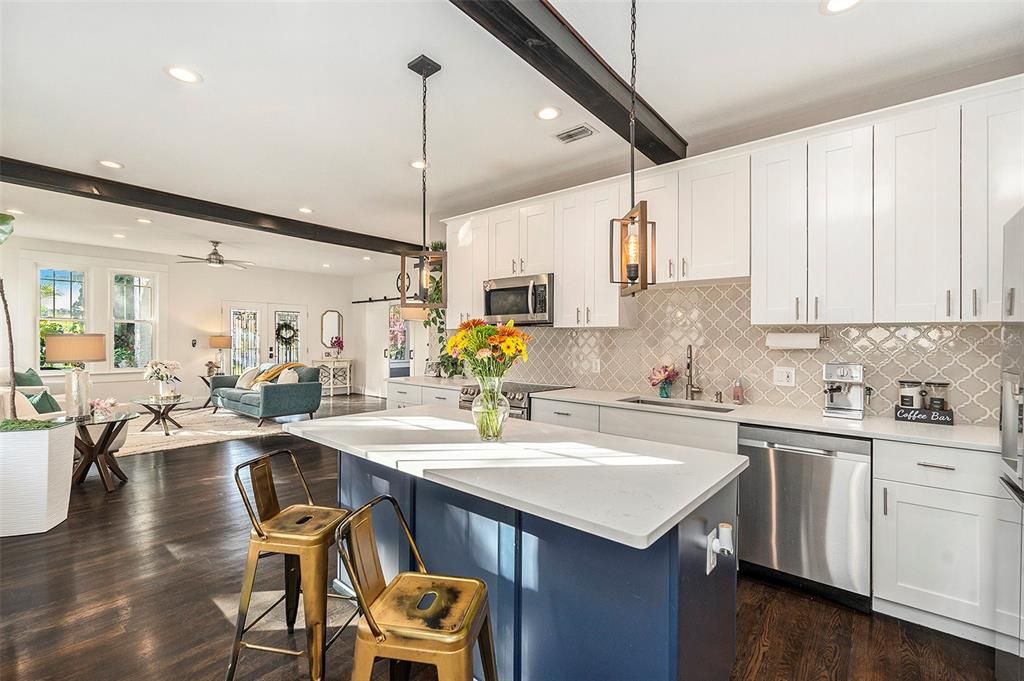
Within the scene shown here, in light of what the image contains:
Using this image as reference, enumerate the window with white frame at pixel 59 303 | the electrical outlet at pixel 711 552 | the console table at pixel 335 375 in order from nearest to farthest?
the electrical outlet at pixel 711 552 → the window with white frame at pixel 59 303 → the console table at pixel 335 375

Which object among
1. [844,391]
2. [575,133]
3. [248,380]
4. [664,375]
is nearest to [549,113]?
[575,133]

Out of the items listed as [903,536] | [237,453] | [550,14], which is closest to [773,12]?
[550,14]

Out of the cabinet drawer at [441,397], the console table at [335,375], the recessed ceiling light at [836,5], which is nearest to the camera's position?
the recessed ceiling light at [836,5]

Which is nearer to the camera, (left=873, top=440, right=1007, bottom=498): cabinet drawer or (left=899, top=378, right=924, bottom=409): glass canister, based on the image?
(left=873, top=440, right=1007, bottom=498): cabinet drawer

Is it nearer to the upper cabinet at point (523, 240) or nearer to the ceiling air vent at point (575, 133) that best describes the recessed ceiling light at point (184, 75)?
the ceiling air vent at point (575, 133)

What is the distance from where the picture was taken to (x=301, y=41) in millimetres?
2273

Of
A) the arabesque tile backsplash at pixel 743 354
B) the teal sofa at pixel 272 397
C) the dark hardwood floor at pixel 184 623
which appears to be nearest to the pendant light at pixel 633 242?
the dark hardwood floor at pixel 184 623

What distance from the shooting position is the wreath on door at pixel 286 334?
385 inches

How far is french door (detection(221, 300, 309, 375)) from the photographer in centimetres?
918

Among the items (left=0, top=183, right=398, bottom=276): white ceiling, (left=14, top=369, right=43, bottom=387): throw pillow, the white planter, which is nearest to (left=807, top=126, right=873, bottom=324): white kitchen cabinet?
the white planter

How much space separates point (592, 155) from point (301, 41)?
217 centimetres

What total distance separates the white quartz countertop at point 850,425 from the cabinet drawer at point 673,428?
35mm

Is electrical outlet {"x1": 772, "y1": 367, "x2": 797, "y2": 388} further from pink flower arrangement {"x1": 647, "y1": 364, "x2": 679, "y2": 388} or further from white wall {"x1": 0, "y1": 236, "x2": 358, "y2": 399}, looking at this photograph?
white wall {"x1": 0, "y1": 236, "x2": 358, "y2": 399}

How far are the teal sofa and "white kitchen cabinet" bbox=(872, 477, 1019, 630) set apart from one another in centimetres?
695
